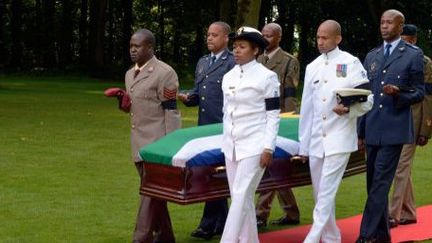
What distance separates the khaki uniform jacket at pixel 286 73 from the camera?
905 cm

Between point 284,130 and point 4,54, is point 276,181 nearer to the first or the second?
point 284,130

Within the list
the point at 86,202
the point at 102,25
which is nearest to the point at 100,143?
the point at 86,202

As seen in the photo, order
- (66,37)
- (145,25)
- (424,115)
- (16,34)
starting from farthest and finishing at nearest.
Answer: (145,25), (66,37), (16,34), (424,115)

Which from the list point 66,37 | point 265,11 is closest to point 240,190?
point 265,11

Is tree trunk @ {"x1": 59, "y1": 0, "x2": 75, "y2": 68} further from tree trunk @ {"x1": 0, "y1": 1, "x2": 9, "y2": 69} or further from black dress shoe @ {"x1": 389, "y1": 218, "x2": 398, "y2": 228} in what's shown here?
black dress shoe @ {"x1": 389, "y1": 218, "x2": 398, "y2": 228}

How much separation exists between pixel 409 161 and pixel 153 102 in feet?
9.62

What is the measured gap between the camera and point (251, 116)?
23.0 feet

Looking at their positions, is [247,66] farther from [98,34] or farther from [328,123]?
[98,34]

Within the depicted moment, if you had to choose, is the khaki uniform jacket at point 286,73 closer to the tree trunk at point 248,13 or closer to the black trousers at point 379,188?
the black trousers at point 379,188

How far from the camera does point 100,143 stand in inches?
616

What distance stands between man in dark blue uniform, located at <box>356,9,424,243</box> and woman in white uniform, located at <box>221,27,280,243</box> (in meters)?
1.23

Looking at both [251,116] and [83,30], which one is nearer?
[251,116]

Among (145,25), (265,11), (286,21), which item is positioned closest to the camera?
(265,11)

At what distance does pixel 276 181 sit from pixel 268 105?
97 centimetres
